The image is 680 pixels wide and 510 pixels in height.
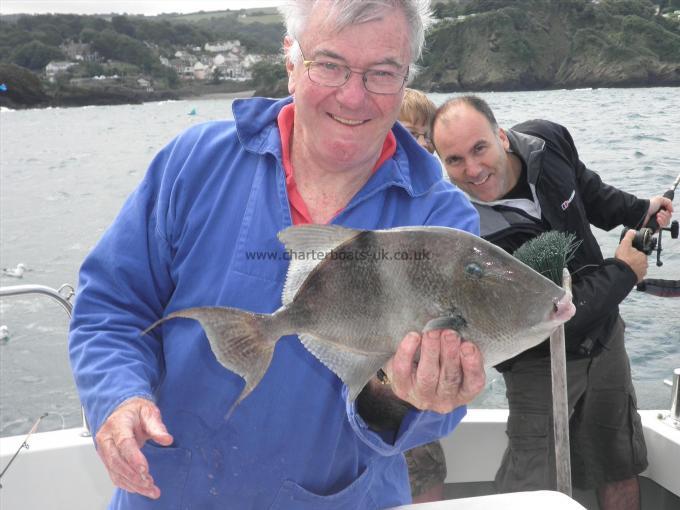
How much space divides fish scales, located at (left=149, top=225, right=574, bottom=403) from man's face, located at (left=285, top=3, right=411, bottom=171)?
1.05ft

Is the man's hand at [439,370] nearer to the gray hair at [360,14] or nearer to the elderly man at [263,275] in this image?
the elderly man at [263,275]

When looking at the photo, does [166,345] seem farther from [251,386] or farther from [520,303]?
[520,303]

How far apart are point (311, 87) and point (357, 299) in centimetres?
63

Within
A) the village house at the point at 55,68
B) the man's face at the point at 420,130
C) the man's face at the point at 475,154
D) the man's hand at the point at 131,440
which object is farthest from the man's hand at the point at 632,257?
the village house at the point at 55,68

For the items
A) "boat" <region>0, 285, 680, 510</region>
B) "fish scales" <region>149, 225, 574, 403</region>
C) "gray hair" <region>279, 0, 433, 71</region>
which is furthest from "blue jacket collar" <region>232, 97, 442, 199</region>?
"boat" <region>0, 285, 680, 510</region>

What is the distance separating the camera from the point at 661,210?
366 cm

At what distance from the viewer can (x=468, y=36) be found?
166 feet

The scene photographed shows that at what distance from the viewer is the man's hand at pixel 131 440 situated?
1447 mm

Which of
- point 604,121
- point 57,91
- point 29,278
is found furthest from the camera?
point 57,91

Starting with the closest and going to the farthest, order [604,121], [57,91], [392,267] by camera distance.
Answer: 1. [392,267]
2. [604,121]
3. [57,91]

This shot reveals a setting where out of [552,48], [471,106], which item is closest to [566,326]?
[471,106]

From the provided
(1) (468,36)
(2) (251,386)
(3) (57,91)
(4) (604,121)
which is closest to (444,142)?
(2) (251,386)

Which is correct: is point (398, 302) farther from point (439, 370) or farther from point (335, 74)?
point (335, 74)

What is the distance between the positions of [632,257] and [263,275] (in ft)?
7.56
